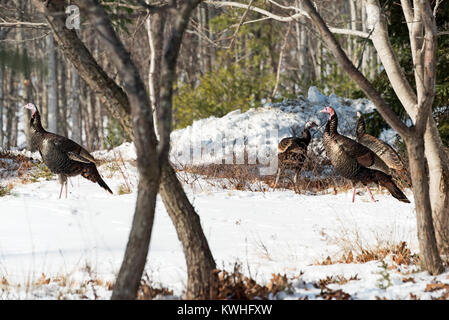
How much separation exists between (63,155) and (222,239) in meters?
3.47

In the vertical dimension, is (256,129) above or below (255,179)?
above

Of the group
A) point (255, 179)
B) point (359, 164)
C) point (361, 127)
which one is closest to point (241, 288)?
point (359, 164)

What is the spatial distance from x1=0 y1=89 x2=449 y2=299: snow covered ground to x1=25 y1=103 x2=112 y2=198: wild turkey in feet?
1.51

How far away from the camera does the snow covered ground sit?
438 centimetres

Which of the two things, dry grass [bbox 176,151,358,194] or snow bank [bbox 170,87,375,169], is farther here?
snow bank [bbox 170,87,375,169]

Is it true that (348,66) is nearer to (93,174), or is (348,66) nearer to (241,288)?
(241,288)

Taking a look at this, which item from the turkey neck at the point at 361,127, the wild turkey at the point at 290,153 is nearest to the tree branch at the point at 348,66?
the turkey neck at the point at 361,127

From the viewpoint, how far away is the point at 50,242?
20.2 feet

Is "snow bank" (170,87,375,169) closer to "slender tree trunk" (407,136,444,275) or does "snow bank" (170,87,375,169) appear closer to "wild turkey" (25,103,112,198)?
"wild turkey" (25,103,112,198)

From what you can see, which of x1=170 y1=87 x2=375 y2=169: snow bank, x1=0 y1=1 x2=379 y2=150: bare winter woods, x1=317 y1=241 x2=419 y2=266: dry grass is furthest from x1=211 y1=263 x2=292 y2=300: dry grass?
x1=170 y1=87 x2=375 y2=169: snow bank

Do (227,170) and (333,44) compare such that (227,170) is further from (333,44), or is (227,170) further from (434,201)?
(333,44)

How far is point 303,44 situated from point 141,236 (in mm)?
20378

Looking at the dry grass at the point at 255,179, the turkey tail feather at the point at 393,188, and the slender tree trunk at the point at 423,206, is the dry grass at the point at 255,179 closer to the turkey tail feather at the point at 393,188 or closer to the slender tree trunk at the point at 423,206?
the turkey tail feather at the point at 393,188

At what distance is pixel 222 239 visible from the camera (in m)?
6.25
